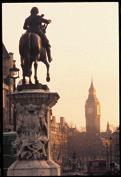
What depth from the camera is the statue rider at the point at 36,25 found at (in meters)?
27.8

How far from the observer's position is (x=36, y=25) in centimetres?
2802

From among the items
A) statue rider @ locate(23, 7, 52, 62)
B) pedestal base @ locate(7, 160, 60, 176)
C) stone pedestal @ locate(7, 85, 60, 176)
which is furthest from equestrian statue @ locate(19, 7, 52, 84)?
pedestal base @ locate(7, 160, 60, 176)

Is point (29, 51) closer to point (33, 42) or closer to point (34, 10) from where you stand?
point (33, 42)

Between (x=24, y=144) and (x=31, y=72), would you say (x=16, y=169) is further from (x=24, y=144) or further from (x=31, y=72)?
(x=31, y=72)

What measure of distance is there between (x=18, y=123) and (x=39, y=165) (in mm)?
1797

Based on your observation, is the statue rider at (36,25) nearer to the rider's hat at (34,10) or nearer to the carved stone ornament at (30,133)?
the rider's hat at (34,10)

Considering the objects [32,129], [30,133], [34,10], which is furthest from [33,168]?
[34,10]

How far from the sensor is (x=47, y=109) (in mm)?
27297

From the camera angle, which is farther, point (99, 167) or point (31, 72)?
point (99, 167)

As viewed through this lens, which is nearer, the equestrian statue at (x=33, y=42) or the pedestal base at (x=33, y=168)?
the pedestal base at (x=33, y=168)

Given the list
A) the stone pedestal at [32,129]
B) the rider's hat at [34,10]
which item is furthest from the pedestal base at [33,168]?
the rider's hat at [34,10]

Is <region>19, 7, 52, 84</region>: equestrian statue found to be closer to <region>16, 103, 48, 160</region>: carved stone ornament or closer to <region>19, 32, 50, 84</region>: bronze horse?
<region>19, 32, 50, 84</region>: bronze horse

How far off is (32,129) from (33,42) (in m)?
3.31

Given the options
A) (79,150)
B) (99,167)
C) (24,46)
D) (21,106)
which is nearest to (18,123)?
(21,106)
